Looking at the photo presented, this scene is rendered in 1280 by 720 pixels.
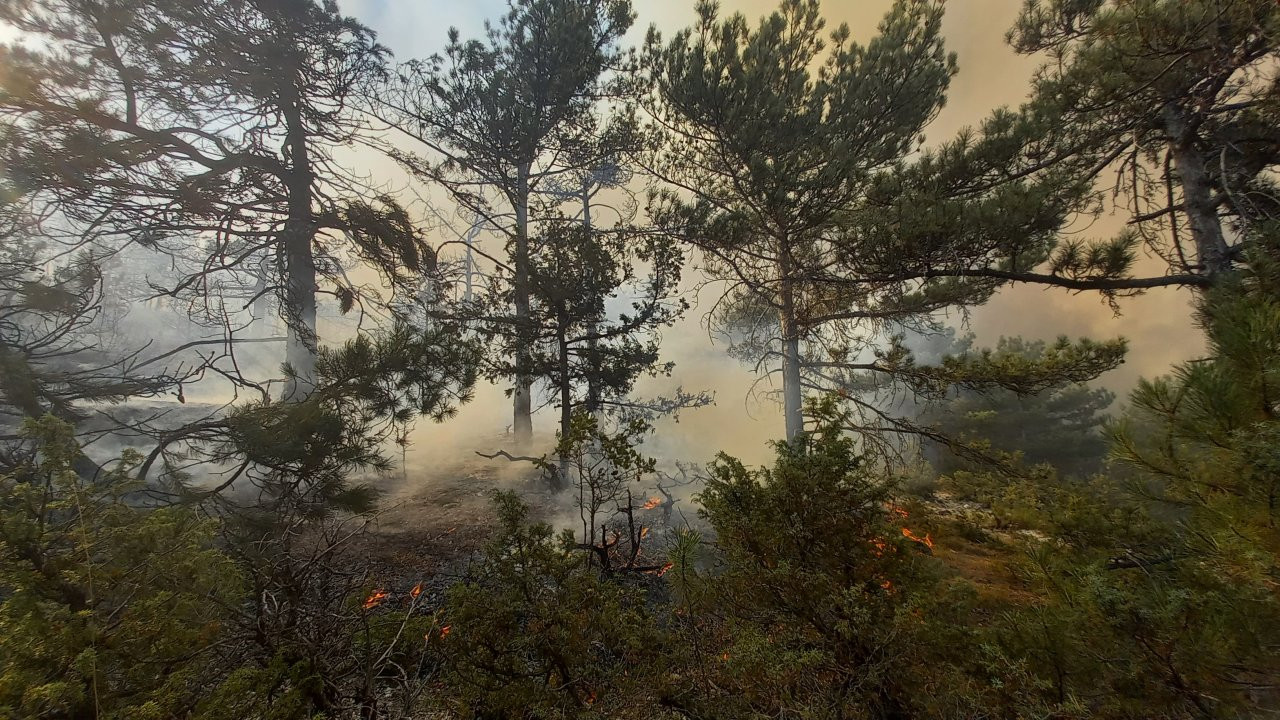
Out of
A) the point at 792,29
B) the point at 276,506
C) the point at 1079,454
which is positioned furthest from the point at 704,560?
the point at 1079,454

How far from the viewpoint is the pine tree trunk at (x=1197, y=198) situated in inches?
167

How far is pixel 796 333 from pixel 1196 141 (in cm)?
514

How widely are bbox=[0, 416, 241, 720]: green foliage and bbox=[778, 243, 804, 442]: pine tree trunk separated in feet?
25.4

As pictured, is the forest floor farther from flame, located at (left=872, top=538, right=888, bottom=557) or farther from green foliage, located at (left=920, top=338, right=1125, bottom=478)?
green foliage, located at (left=920, top=338, right=1125, bottom=478)

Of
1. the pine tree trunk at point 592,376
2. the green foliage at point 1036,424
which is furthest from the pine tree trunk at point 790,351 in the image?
the green foliage at point 1036,424

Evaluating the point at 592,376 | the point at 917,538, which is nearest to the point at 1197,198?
the point at 917,538

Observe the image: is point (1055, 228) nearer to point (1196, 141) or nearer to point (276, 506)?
point (1196, 141)

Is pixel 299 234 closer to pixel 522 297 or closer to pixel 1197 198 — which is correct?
pixel 522 297

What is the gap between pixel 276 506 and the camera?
4.59 metres

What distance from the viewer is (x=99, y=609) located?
7.13 feet

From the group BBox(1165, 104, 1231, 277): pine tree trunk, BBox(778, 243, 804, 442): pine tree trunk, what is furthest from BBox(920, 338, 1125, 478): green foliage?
BBox(1165, 104, 1231, 277): pine tree trunk

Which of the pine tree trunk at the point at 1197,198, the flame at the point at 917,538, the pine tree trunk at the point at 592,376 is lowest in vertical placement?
the flame at the point at 917,538

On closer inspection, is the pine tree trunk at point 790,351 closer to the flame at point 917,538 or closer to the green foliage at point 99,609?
the flame at point 917,538

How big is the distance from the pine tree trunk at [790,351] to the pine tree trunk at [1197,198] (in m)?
4.56
